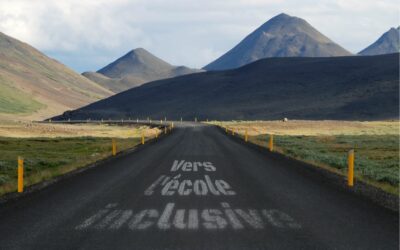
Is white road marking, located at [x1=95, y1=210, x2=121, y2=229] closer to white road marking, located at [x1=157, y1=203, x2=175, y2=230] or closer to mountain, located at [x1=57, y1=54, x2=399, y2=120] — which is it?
white road marking, located at [x1=157, y1=203, x2=175, y2=230]

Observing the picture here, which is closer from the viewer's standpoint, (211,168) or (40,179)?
(40,179)

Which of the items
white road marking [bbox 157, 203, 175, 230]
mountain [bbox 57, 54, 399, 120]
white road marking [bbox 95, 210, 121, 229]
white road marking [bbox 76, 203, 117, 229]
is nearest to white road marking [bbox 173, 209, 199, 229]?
white road marking [bbox 157, 203, 175, 230]

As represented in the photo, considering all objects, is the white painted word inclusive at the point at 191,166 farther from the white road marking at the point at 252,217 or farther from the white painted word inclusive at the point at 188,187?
the white road marking at the point at 252,217

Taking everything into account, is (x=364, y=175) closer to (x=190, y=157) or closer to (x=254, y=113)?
(x=190, y=157)

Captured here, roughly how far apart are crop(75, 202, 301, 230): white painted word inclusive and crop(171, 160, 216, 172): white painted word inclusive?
32.3ft

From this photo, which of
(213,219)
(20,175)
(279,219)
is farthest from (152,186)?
(279,219)

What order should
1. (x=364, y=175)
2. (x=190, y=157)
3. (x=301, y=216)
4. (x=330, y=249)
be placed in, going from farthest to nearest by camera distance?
(x=190, y=157) < (x=364, y=175) < (x=301, y=216) < (x=330, y=249)

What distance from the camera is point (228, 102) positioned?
183500 millimetres

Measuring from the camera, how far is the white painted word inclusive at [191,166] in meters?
22.9

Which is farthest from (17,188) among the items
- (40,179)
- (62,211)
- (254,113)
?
(254,113)

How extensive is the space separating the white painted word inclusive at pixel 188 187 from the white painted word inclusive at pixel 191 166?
3.13 m

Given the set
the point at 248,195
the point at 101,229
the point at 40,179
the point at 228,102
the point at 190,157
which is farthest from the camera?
the point at 228,102

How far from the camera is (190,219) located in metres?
11.5

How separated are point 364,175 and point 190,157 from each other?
10.3 metres
